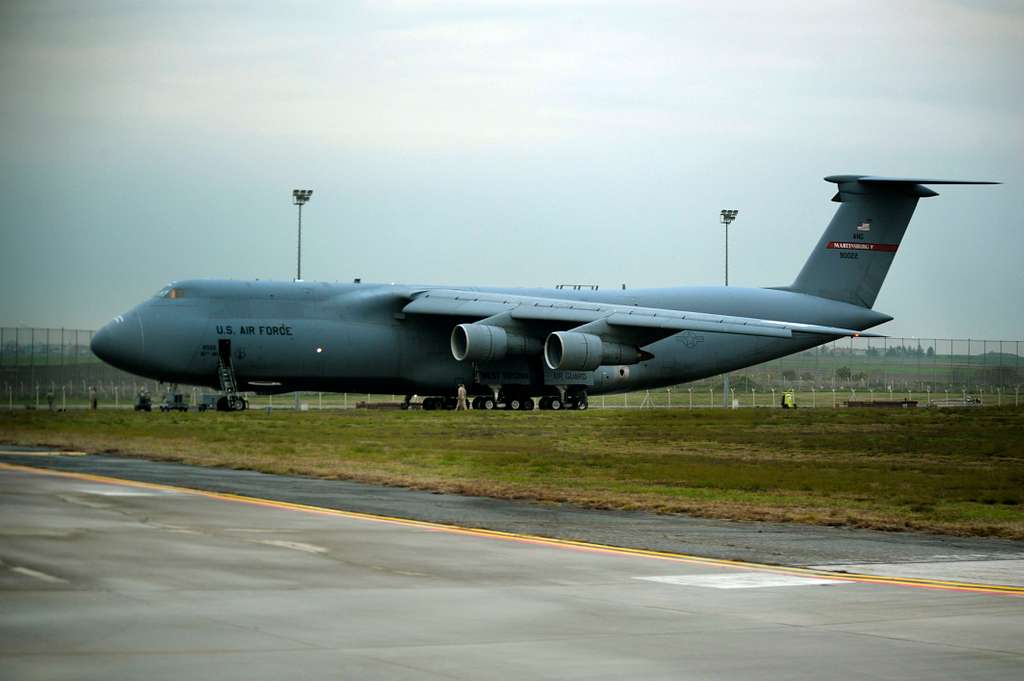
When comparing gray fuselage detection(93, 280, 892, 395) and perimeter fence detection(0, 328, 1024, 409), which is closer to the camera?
gray fuselage detection(93, 280, 892, 395)

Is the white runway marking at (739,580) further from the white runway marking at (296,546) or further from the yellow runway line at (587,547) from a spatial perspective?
the white runway marking at (296,546)

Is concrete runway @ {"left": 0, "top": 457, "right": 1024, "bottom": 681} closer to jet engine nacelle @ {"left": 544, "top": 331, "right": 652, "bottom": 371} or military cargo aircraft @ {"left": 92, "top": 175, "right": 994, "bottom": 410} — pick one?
military cargo aircraft @ {"left": 92, "top": 175, "right": 994, "bottom": 410}

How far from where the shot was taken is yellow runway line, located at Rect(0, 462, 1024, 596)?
11734mm

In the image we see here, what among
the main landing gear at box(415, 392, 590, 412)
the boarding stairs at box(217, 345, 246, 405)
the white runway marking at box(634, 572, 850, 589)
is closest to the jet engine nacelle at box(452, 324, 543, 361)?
the main landing gear at box(415, 392, 590, 412)

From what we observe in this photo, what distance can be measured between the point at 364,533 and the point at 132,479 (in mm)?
6933

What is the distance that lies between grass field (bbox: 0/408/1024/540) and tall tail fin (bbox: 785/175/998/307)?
43.0 ft

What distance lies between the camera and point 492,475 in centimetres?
2352

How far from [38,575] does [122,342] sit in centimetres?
3556

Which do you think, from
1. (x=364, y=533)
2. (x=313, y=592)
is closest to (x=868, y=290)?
(x=364, y=533)

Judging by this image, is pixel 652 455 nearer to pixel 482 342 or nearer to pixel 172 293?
pixel 482 342

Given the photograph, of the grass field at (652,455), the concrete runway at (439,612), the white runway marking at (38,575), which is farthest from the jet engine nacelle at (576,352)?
the white runway marking at (38,575)

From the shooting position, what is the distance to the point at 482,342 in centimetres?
4825

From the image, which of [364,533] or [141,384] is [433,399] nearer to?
[141,384]

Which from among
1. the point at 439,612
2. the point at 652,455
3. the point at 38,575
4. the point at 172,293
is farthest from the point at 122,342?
the point at 439,612
